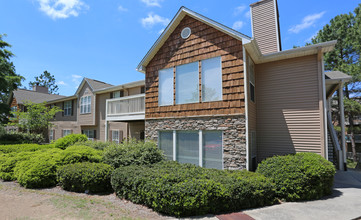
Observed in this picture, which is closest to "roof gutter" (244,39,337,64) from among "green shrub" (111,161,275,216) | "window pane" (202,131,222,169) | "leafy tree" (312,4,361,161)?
"window pane" (202,131,222,169)

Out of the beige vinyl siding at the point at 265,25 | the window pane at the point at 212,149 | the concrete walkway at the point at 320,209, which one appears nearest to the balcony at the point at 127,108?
the window pane at the point at 212,149

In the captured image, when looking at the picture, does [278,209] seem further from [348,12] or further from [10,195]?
[348,12]

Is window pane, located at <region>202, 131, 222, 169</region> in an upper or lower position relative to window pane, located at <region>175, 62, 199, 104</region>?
lower

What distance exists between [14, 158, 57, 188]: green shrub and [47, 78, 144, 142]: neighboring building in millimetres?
4809

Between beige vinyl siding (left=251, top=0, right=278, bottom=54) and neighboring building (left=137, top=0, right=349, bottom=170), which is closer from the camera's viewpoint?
neighboring building (left=137, top=0, right=349, bottom=170)

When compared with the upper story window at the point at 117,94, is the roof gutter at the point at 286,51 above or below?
above

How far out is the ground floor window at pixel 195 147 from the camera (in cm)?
770

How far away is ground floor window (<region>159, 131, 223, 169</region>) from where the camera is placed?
25.3ft

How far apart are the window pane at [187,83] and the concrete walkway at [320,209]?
4.97 m

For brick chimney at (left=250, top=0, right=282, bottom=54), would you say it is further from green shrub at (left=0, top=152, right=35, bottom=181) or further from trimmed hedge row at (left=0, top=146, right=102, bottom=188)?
green shrub at (left=0, top=152, right=35, bottom=181)

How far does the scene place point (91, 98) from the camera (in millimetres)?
17312

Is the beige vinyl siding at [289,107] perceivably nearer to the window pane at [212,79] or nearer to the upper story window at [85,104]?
the window pane at [212,79]

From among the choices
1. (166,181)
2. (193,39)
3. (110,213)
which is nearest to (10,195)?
(110,213)

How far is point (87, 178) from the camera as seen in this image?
19.3 feet
